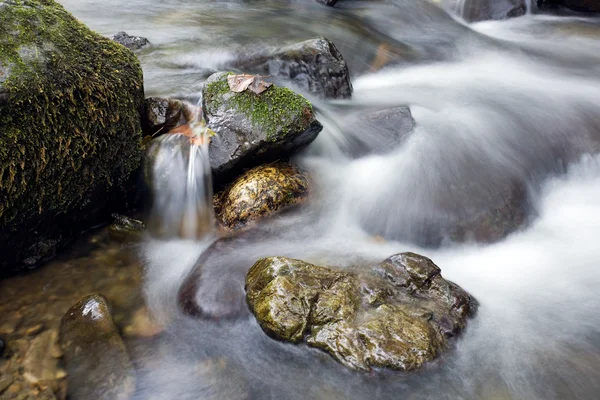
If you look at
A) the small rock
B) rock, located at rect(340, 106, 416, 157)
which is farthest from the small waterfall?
rock, located at rect(340, 106, 416, 157)

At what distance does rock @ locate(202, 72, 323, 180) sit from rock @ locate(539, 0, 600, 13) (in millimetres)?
10817

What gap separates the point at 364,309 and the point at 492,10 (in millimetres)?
11304

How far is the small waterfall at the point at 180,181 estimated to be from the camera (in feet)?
15.4

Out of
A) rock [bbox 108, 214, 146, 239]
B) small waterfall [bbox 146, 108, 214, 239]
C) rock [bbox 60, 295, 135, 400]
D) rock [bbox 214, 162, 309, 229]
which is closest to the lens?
rock [bbox 60, 295, 135, 400]

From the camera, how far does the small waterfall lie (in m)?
4.70

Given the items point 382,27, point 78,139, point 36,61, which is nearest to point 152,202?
point 78,139

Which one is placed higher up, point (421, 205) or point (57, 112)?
point (57, 112)

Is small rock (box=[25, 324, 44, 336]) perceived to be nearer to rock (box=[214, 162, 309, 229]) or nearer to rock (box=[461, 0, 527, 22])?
rock (box=[214, 162, 309, 229])

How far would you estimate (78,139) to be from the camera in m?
3.85

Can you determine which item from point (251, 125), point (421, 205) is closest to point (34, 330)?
point (251, 125)

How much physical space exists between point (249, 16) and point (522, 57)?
5.97m

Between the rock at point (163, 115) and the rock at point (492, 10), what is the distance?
958 cm

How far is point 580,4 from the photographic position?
11695 mm

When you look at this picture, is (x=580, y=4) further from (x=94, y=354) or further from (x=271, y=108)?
(x=94, y=354)
